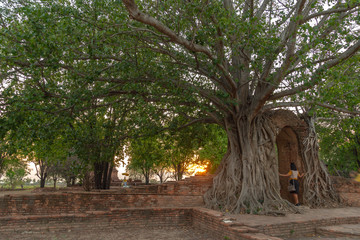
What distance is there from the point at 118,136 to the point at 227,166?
173 inches

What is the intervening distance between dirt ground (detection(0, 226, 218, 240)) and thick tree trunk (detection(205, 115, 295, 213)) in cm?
184

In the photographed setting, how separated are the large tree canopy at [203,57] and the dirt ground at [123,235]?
1.93 metres

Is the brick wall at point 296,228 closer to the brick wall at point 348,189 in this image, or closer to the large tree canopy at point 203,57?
the large tree canopy at point 203,57

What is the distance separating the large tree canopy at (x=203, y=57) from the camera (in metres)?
7.07

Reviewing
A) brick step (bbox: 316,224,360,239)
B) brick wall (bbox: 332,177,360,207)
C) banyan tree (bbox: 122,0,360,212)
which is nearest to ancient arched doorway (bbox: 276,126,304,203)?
banyan tree (bbox: 122,0,360,212)

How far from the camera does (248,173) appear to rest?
9.29 m

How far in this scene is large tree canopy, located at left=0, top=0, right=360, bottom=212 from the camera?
23.2ft

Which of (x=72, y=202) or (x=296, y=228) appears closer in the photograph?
(x=296, y=228)

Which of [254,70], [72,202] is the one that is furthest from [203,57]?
[72,202]

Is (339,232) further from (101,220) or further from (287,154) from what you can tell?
(287,154)

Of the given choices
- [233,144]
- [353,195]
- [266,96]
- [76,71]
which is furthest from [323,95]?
[76,71]

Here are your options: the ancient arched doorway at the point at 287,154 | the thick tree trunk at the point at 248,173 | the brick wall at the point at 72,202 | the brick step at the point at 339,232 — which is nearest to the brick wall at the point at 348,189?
the ancient arched doorway at the point at 287,154

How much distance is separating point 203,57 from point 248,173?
13.5 ft

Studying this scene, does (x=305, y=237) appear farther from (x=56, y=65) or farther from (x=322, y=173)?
(x=56, y=65)
